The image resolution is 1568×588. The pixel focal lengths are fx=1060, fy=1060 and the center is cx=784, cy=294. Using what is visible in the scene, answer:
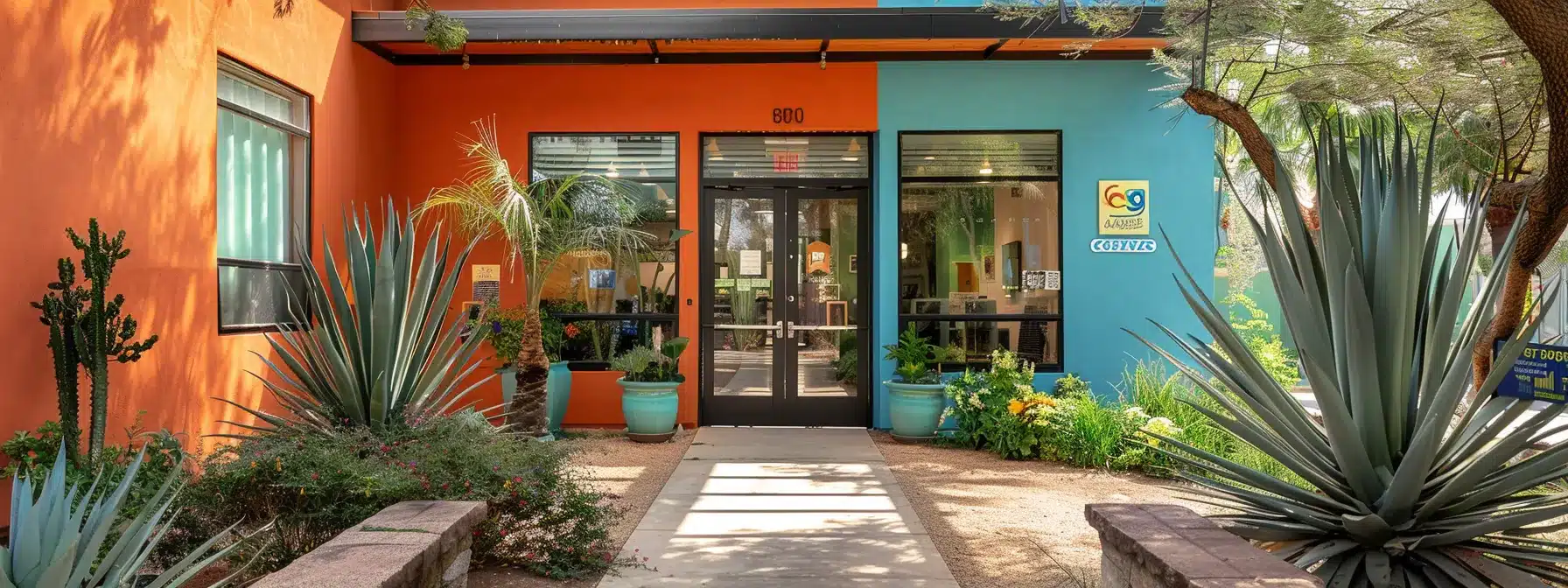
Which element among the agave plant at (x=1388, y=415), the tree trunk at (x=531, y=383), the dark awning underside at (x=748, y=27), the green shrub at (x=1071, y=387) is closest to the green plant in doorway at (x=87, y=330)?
the tree trunk at (x=531, y=383)

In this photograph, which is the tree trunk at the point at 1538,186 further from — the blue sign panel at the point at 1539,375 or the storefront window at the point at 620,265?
the storefront window at the point at 620,265

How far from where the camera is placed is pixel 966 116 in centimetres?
1006

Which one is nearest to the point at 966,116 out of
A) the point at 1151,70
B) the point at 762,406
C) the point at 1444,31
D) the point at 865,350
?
the point at 1151,70

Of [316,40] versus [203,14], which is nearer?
[203,14]

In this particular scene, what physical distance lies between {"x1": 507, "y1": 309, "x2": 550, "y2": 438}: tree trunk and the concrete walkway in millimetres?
1313

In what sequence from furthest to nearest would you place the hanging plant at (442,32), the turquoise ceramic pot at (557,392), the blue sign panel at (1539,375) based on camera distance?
the turquoise ceramic pot at (557,392)
the hanging plant at (442,32)
the blue sign panel at (1539,375)

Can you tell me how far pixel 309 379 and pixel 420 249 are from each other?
5.21m

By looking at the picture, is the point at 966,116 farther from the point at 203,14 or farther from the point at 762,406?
the point at 203,14

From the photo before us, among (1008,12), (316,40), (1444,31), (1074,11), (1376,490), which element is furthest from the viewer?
(316,40)

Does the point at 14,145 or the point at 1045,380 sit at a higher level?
the point at 14,145

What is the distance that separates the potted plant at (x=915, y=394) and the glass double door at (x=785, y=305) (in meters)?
0.88

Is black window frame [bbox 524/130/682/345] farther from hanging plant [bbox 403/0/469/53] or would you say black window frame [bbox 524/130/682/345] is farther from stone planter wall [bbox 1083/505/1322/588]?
stone planter wall [bbox 1083/505/1322/588]

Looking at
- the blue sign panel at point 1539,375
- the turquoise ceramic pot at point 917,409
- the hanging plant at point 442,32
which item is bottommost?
the turquoise ceramic pot at point 917,409

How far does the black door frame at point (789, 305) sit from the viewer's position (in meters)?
10.2
